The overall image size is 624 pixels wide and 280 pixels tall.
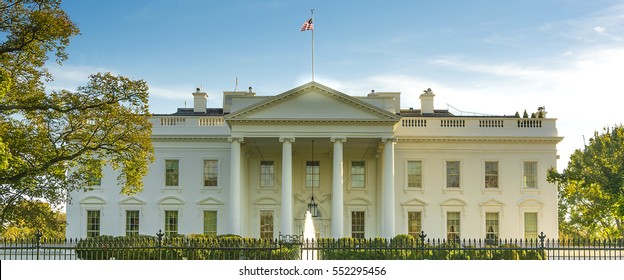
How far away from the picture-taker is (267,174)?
4544 cm

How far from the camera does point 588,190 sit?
151 ft

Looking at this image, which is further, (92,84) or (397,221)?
(397,221)

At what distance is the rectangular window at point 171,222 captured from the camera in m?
44.6

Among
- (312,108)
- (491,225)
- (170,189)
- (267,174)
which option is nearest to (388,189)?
(312,108)

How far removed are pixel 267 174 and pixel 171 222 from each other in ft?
21.4

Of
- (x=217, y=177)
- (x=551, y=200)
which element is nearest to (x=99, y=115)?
(x=217, y=177)

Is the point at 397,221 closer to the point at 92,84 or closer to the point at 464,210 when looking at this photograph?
the point at 464,210

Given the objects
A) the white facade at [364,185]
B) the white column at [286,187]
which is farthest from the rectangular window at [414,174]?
the white column at [286,187]

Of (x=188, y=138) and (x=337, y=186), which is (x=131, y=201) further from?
(x=337, y=186)

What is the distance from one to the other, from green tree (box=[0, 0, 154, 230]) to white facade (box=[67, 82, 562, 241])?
14.6 m

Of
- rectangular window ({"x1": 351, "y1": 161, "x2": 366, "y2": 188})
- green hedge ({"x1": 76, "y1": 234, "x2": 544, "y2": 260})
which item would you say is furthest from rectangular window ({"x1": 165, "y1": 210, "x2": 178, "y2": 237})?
green hedge ({"x1": 76, "y1": 234, "x2": 544, "y2": 260})

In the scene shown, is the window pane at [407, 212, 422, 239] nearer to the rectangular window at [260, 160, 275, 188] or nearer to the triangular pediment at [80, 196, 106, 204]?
the rectangular window at [260, 160, 275, 188]

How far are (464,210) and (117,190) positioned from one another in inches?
833

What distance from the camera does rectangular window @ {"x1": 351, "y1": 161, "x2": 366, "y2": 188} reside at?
45188 millimetres
